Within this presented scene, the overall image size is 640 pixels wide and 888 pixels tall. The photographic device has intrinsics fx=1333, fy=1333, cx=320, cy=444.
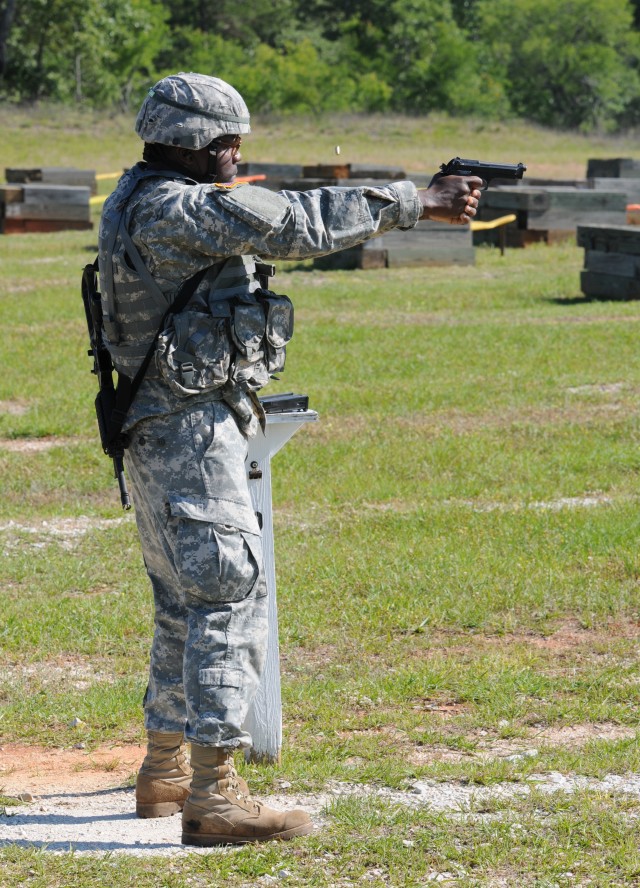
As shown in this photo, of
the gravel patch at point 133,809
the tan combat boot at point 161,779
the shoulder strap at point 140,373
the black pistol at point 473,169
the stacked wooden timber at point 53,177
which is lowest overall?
the gravel patch at point 133,809

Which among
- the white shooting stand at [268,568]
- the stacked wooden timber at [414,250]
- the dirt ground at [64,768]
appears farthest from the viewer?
the stacked wooden timber at [414,250]

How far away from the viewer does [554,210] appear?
738 inches

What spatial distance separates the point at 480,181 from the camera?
351 cm

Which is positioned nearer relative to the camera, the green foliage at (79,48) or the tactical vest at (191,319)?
the tactical vest at (191,319)

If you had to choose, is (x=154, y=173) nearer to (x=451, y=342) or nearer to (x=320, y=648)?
(x=320, y=648)

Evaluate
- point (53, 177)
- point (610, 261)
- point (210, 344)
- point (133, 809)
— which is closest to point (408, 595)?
point (133, 809)

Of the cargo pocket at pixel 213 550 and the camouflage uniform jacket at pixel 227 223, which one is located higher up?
the camouflage uniform jacket at pixel 227 223

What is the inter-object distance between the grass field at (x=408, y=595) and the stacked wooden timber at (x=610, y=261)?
1.38 meters

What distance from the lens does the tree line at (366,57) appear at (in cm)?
5022

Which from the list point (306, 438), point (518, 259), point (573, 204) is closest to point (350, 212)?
point (306, 438)

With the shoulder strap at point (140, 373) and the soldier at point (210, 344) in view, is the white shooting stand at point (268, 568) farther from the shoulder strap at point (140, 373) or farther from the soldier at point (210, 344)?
the shoulder strap at point (140, 373)

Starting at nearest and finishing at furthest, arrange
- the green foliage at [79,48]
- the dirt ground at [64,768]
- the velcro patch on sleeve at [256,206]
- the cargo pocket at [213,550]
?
1. the velcro patch on sleeve at [256,206]
2. the cargo pocket at [213,550]
3. the dirt ground at [64,768]
4. the green foliage at [79,48]

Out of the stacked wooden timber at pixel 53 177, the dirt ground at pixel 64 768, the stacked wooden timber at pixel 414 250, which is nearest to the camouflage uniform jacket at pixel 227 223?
the dirt ground at pixel 64 768

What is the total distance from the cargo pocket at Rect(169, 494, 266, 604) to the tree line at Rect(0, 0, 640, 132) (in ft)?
148
